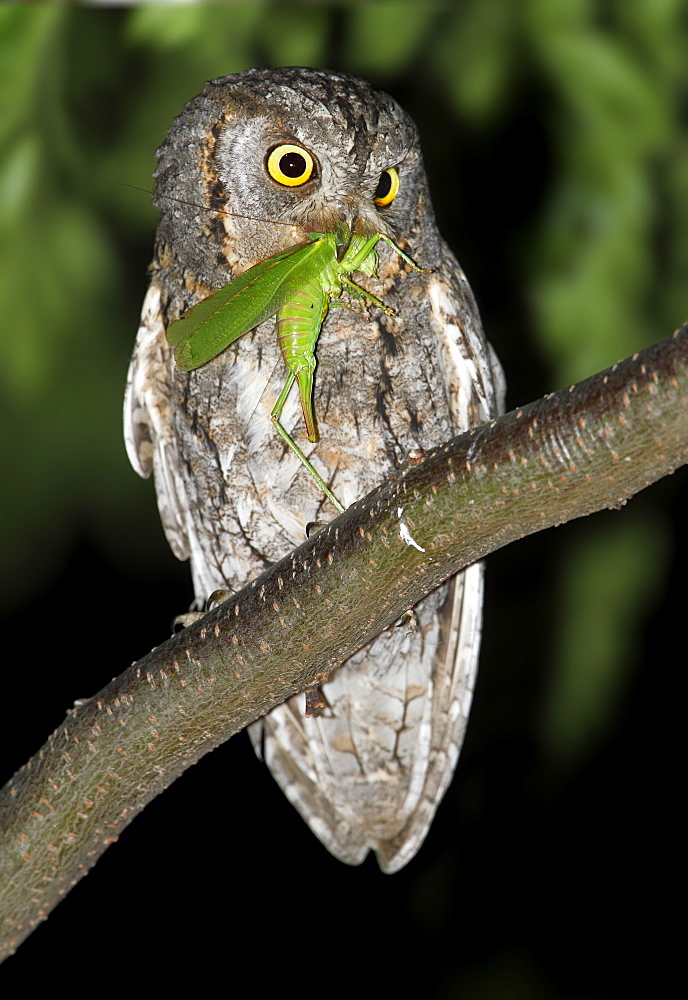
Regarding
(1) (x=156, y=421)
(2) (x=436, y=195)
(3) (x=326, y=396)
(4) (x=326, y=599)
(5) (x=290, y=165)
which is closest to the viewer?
(4) (x=326, y=599)

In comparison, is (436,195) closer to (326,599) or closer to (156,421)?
(156,421)

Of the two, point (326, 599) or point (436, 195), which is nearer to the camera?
point (326, 599)

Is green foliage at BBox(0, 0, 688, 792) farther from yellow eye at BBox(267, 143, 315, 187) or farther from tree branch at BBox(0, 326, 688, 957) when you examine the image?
tree branch at BBox(0, 326, 688, 957)

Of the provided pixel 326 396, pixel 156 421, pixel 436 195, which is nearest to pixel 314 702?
pixel 326 396

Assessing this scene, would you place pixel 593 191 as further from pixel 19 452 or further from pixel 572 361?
pixel 19 452

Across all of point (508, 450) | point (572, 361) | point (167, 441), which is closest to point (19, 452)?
point (167, 441)

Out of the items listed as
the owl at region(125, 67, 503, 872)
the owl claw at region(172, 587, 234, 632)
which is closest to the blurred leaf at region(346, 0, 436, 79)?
the owl at region(125, 67, 503, 872)

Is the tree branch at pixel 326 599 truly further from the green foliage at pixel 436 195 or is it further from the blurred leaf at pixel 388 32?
the blurred leaf at pixel 388 32
